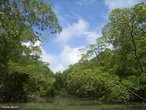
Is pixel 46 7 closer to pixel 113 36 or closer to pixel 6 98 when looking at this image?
pixel 113 36

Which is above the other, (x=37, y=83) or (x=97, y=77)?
(x=37, y=83)

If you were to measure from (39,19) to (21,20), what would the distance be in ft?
5.49

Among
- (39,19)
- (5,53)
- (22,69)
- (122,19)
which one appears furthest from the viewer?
(22,69)

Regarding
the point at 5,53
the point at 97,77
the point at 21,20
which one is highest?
the point at 5,53

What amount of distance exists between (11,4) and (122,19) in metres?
15.6

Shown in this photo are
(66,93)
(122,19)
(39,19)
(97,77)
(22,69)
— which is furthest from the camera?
(66,93)

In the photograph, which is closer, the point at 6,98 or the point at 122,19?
the point at 122,19

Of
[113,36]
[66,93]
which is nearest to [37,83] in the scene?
[113,36]

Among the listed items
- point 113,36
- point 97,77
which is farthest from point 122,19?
point 97,77

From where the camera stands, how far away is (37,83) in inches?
2477

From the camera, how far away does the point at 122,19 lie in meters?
31.1

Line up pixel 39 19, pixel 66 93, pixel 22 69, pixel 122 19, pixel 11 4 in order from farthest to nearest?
pixel 66 93 < pixel 22 69 < pixel 122 19 < pixel 39 19 < pixel 11 4

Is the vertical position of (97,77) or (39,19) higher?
(39,19)

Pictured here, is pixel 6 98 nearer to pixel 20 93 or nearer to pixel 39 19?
pixel 20 93
